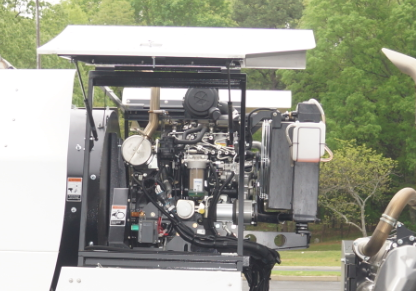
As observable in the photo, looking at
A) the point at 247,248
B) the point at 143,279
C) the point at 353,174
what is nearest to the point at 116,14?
the point at 353,174

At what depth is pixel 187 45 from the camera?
4.37 metres

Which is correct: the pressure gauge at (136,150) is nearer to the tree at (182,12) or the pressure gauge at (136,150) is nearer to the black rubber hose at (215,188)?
the black rubber hose at (215,188)

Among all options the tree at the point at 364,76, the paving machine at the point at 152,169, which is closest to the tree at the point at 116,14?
the tree at the point at 364,76

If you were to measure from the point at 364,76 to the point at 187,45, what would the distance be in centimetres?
3020

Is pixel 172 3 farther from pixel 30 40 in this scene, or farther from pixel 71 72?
pixel 71 72

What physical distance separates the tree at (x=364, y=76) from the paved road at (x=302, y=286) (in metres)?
16.3

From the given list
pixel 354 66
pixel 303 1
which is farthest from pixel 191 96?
pixel 303 1

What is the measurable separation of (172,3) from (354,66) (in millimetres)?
14463

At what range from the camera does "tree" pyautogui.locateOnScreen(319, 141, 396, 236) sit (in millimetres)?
29547

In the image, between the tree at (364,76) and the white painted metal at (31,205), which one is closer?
the white painted metal at (31,205)

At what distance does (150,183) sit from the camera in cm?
580

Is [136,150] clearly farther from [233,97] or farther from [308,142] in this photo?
[233,97]

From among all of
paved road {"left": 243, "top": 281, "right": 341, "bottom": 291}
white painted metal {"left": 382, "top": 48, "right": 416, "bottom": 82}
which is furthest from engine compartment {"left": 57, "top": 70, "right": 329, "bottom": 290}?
paved road {"left": 243, "top": 281, "right": 341, "bottom": 291}

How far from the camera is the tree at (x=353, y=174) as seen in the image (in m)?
29.5
